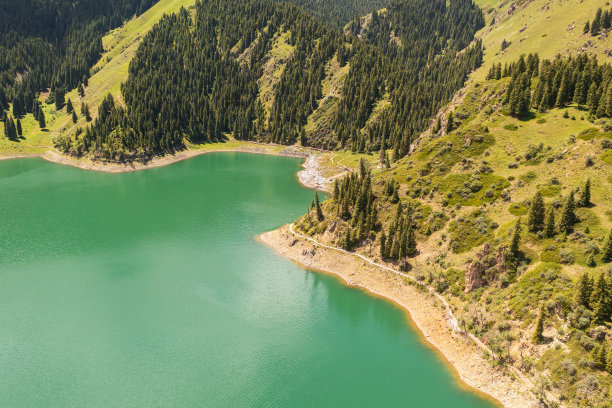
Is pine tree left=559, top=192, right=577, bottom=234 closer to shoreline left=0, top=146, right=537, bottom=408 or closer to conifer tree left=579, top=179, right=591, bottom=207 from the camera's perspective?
conifer tree left=579, top=179, right=591, bottom=207

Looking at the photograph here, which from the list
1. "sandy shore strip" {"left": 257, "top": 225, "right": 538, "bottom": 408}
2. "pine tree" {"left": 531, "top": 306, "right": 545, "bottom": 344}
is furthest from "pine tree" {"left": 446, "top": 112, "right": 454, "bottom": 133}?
"pine tree" {"left": 531, "top": 306, "right": 545, "bottom": 344}

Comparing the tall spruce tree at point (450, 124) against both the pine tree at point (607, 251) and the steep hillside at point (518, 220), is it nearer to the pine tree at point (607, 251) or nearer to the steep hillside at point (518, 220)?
the steep hillside at point (518, 220)

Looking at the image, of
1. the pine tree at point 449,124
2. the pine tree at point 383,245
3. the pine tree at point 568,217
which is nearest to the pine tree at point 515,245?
the pine tree at point 568,217

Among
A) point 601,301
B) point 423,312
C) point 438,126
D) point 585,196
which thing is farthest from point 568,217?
point 438,126

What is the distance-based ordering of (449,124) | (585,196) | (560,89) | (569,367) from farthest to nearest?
(449,124)
(560,89)
(585,196)
(569,367)

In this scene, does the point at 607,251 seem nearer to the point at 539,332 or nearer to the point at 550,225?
the point at 550,225
